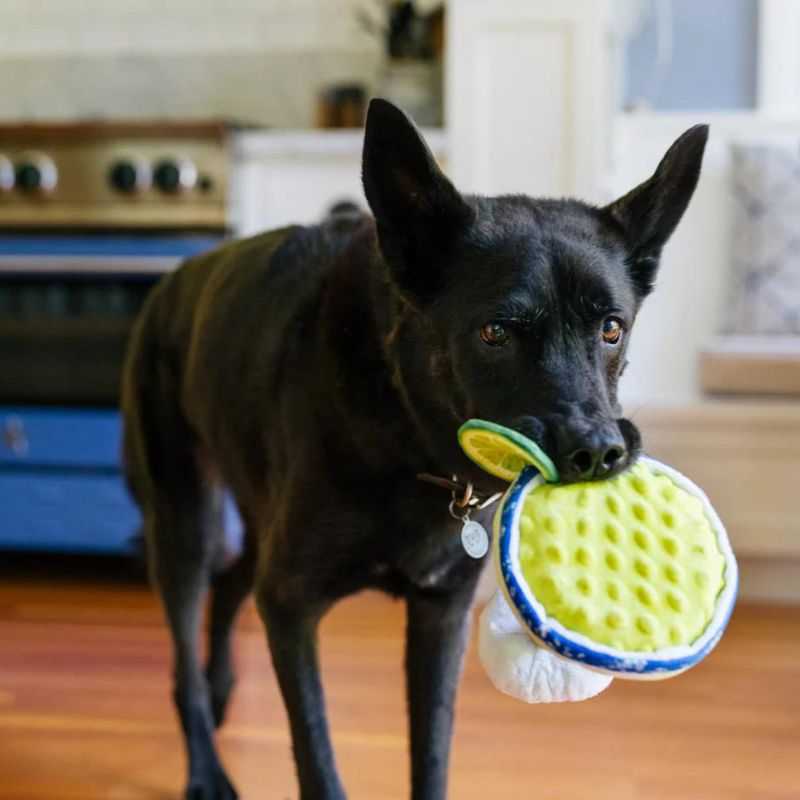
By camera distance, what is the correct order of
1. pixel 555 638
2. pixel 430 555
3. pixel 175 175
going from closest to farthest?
pixel 555 638
pixel 430 555
pixel 175 175

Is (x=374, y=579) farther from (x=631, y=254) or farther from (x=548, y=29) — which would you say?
(x=548, y=29)

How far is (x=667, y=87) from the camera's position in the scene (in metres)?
3.45

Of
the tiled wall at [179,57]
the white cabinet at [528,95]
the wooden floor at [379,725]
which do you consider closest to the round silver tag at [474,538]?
the wooden floor at [379,725]

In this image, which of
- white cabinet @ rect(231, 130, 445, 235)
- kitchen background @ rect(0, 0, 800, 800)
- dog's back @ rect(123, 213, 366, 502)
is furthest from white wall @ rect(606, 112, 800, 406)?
dog's back @ rect(123, 213, 366, 502)

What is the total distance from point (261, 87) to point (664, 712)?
7.21ft

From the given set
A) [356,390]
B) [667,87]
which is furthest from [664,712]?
[667,87]

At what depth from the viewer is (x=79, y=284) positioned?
116 inches

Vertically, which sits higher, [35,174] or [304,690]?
[35,174]

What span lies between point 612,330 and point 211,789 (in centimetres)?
100

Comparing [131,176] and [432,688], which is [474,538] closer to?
[432,688]

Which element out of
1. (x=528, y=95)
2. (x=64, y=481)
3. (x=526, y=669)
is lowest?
(x=64, y=481)

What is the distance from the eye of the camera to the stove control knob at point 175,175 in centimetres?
285

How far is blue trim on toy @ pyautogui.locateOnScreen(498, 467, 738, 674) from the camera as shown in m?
0.94

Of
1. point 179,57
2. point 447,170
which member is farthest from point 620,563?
point 179,57
